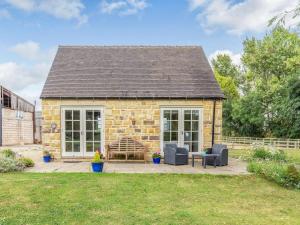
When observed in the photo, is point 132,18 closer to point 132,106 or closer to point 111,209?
point 132,106

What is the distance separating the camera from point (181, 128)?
41.1ft

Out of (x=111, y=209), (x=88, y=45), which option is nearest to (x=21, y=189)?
(x=111, y=209)

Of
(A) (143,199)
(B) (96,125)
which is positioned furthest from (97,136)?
(A) (143,199)

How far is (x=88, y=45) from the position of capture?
49.2 feet

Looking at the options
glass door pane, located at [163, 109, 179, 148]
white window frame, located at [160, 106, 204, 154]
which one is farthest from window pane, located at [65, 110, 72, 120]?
glass door pane, located at [163, 109, 179, 148]

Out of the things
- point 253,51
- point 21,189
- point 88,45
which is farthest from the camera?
point 253,51

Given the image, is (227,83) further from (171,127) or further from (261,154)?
(171,127)

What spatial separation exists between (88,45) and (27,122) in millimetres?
15997

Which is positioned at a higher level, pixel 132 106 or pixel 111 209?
pixel 132 106

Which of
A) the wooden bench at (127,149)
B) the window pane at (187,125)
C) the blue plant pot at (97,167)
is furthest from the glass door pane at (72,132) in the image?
the window pane at (187,125)

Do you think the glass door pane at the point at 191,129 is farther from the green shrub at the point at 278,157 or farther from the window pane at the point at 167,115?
the green shrub at the point at 278,157

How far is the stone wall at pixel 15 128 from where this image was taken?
2330 centimetres

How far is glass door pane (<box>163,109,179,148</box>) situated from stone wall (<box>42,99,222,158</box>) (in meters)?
0.25

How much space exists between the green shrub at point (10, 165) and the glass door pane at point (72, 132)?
7.56 feet
